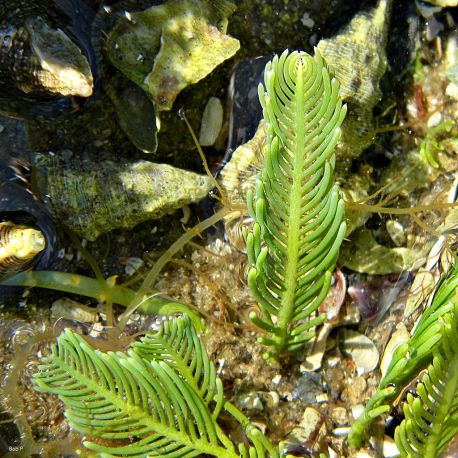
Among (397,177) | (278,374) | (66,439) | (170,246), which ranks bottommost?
(66,439)

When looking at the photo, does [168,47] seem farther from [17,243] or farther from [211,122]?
[17,243]

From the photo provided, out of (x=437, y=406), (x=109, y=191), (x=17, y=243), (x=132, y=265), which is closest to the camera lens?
(x=437, y=406)

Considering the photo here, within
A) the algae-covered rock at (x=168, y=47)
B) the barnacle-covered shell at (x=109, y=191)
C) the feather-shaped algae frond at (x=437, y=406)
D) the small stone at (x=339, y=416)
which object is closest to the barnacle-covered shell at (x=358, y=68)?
the algae-covered rock at (x=168, y=47)

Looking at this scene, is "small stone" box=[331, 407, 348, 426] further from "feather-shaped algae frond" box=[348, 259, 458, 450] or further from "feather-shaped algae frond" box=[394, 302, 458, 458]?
"feather-shaped algae frond" box=[394, 302, 458, 458]

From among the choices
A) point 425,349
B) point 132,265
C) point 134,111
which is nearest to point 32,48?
point 134,111

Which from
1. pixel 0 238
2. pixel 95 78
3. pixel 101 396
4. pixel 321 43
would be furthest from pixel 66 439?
pixel 321 43

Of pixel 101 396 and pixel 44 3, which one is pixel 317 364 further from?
pixel 44 3
